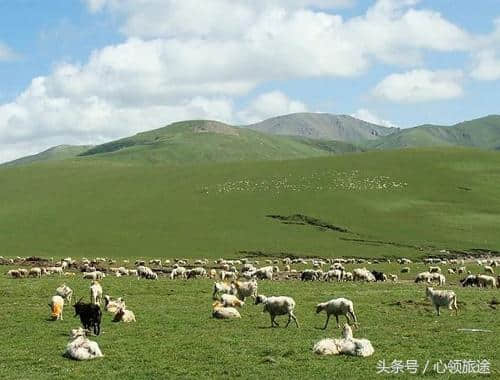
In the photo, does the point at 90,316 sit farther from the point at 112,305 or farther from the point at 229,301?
the point at 229,301

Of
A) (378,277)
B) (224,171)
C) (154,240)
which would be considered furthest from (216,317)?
(224,171)

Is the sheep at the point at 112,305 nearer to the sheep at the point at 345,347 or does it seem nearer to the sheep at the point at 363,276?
the sheep at the point at 345,347

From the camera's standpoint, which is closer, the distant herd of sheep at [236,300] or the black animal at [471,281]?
the distant herd of sheep at [236,300]

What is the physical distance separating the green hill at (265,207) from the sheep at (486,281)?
31.9 meters

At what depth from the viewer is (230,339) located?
19938 mm

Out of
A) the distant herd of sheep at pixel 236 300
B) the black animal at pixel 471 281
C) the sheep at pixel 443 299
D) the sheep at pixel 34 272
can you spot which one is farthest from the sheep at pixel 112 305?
the black animal at pixel 471 281

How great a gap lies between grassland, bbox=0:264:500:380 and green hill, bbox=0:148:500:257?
41445 mm

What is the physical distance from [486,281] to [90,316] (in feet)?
84.3

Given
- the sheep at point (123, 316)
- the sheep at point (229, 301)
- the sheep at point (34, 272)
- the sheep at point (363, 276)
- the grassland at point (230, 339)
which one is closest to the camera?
the grassland at point (230, 339)

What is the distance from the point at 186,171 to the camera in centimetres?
12262

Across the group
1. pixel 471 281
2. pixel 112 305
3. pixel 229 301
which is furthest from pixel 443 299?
pixel 112 305

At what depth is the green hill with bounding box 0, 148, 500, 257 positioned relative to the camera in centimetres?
7500

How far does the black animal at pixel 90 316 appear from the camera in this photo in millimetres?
20672

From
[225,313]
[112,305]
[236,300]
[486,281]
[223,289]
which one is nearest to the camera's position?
[225,313]
